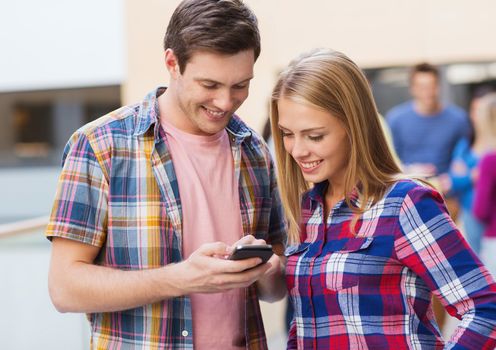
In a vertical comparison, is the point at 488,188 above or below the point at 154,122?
below

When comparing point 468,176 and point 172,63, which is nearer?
point 172,63

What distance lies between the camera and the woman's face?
187 cm

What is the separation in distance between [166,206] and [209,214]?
118 mm

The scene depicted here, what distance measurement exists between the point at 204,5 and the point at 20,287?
7.05 ft

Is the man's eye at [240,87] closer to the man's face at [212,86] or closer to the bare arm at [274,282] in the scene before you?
the man's face at [212,86]

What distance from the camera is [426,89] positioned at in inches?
210

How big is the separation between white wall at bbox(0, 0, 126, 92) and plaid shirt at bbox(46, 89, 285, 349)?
294 inches

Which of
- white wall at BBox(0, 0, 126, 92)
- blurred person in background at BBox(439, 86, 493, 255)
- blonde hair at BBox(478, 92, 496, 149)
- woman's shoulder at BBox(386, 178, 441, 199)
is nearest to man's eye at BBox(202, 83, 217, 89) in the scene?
woman's shoulder at BBox(386, 178, 441, 199)

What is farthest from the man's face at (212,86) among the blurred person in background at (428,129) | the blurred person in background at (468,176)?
the blurred person in background at (428,129)

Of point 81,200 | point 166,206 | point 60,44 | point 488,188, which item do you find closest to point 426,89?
point 488,188

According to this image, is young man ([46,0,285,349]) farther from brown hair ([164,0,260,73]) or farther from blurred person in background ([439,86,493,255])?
blurred person in background ([439,86,493,255])

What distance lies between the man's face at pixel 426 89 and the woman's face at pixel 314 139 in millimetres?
3550

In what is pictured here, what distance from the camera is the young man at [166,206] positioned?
6.01 feet

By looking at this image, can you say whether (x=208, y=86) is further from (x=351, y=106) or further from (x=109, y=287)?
(x=109, y=287)
